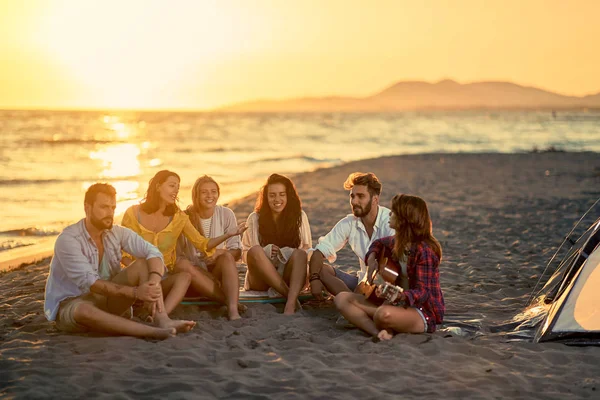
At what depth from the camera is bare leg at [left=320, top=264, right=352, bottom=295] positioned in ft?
22.7

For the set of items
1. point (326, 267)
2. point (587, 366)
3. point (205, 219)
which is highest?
point (205, 219)

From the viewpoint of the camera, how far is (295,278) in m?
6.82

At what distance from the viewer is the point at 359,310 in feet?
20.1

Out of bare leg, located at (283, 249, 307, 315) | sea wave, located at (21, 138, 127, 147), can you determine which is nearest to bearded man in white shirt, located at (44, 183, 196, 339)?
bare leg, located at (283, 249, 307, 315)

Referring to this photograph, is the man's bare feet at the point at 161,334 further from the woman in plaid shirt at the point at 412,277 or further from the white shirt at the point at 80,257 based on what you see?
the woman in plaid shirt at the point at 412,277

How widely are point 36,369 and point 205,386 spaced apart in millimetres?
1273

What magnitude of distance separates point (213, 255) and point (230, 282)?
345 millimetres

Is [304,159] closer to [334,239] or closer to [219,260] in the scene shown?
[334,239]

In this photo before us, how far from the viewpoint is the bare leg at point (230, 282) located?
259 inches

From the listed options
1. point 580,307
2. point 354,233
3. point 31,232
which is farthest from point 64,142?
point 580,307

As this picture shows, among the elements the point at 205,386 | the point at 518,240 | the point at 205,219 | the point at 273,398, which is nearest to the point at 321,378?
the point at 273,398

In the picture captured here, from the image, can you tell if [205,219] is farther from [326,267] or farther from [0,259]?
[0,259]

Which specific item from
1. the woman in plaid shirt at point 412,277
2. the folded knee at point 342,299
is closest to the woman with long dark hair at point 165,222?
the folded knee at point 342,299

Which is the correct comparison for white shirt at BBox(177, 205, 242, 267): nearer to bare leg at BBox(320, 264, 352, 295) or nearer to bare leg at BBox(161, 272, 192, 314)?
bare leg at BBox(161, 272, 192, 314)
